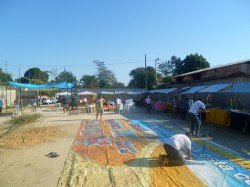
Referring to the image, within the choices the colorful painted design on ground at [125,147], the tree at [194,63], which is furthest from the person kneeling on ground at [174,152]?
the tree at [194,63]

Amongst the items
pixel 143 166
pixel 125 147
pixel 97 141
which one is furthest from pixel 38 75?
pixel 143 166

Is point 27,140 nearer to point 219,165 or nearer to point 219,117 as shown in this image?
point 219,165

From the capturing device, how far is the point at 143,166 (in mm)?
7164

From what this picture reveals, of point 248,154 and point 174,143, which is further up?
point 174,143

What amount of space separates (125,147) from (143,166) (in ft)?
7.80

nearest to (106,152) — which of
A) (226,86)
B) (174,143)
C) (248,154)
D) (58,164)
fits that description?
(58,164)

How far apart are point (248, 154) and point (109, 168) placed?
14.9 feet

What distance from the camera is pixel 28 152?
9250 millimetres

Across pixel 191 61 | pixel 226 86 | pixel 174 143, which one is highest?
pixel 191 61

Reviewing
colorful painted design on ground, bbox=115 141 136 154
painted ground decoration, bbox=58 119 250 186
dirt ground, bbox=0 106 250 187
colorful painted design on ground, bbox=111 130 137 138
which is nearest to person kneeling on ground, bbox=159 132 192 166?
painted ground decoration, bbox=58 119 250 186

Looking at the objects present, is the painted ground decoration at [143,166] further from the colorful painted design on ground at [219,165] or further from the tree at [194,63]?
the tree at [194,63]

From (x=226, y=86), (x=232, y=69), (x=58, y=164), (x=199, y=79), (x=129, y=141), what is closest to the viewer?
(x=58, y=164)

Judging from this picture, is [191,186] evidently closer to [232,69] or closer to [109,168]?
[109,168]

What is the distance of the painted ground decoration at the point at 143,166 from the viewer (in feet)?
19.9
